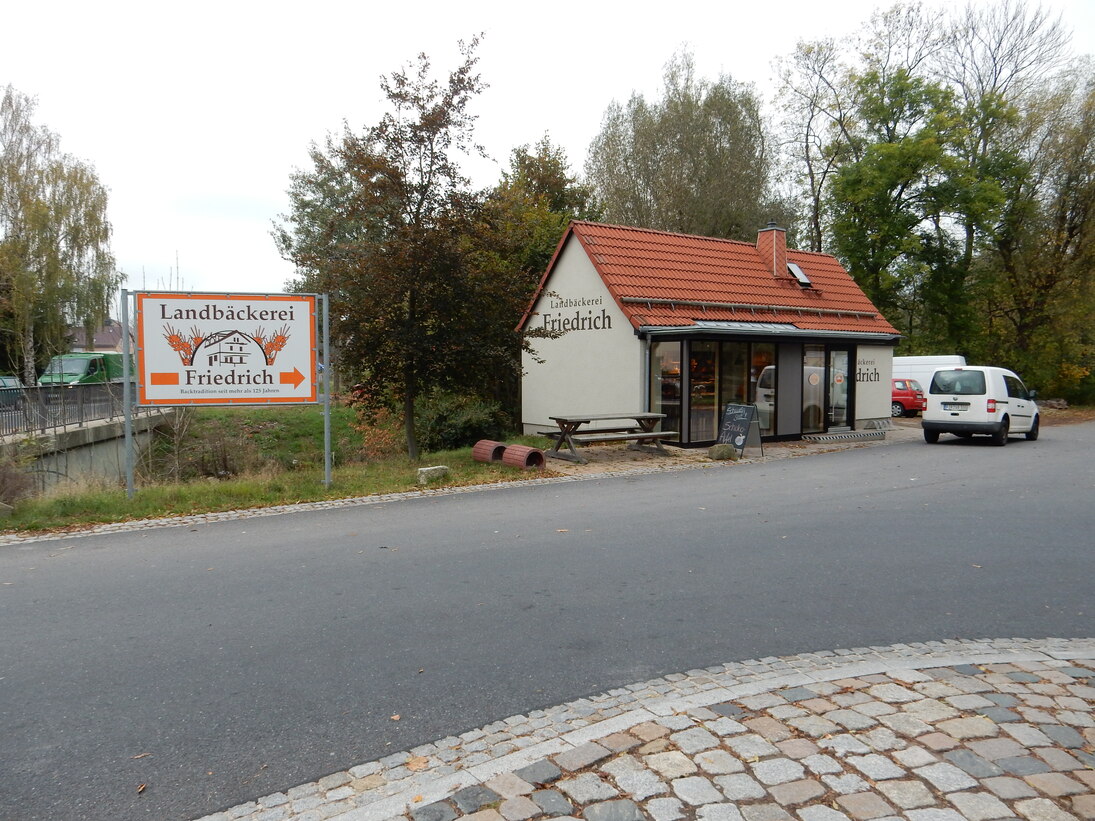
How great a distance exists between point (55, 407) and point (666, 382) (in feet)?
43.1

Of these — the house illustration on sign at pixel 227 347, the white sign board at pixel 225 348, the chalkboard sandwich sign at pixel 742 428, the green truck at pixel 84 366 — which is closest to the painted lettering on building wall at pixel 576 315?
the chalkboard sandwich sign at pixel 742 428

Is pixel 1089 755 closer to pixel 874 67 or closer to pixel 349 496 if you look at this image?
pixel 349 496

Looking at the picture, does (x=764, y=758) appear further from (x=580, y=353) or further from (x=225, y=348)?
(x=580, y=353)

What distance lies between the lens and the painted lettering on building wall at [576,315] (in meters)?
19.3

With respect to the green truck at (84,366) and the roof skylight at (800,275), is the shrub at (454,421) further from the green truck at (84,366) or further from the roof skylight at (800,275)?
the green truck at (84,366)

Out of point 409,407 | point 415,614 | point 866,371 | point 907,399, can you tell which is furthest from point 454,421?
point 907,399

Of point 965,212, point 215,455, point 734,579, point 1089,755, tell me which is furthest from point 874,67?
point 1089,755

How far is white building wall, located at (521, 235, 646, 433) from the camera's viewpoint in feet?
60.6

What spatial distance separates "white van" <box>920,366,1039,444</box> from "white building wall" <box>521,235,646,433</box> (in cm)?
745

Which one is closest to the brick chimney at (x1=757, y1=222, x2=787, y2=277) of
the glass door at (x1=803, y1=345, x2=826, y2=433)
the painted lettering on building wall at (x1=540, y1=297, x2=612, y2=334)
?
the glass door at (x1=803, y1=345, x2=826, y2=433)

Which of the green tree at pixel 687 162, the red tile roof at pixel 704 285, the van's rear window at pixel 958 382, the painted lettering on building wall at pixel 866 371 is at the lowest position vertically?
the van's rear window at pixel 958 382

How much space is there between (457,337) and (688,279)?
7.93m

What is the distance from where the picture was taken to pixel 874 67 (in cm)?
3712

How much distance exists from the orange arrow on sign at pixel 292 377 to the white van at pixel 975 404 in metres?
15.0
